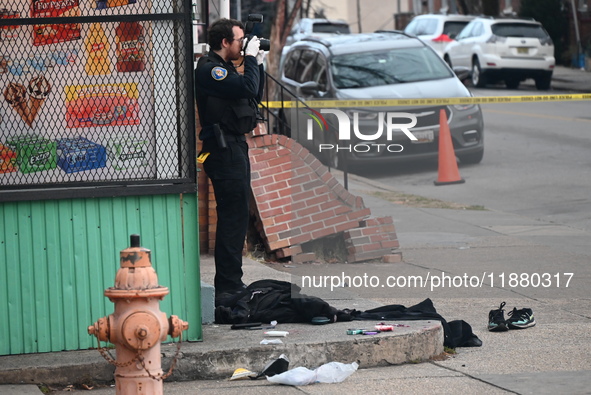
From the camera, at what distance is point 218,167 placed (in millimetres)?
6723

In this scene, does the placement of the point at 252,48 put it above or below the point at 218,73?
above

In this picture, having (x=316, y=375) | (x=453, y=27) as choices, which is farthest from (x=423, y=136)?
(x=453, y=27)

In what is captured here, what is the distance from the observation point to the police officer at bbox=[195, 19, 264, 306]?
6578mm

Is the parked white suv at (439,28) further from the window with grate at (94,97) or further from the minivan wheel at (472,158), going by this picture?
the window with grate at (94,97)

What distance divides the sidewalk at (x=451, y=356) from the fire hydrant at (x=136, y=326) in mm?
1048

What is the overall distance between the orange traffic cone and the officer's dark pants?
7939mm

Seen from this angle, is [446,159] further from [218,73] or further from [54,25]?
[54,25]

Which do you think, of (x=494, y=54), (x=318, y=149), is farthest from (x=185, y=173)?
(x=494, y=54)

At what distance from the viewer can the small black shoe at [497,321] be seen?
22.7ft

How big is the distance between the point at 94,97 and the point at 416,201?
26.7 feet

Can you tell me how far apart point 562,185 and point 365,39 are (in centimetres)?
432

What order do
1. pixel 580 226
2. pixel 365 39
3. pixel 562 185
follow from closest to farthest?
pixel 580 226 → pixel 562 185 → pixel 365 39

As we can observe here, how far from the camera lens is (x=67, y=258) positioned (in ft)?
19.0

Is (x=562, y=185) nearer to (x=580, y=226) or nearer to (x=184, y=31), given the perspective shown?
(x=580, y=226)
